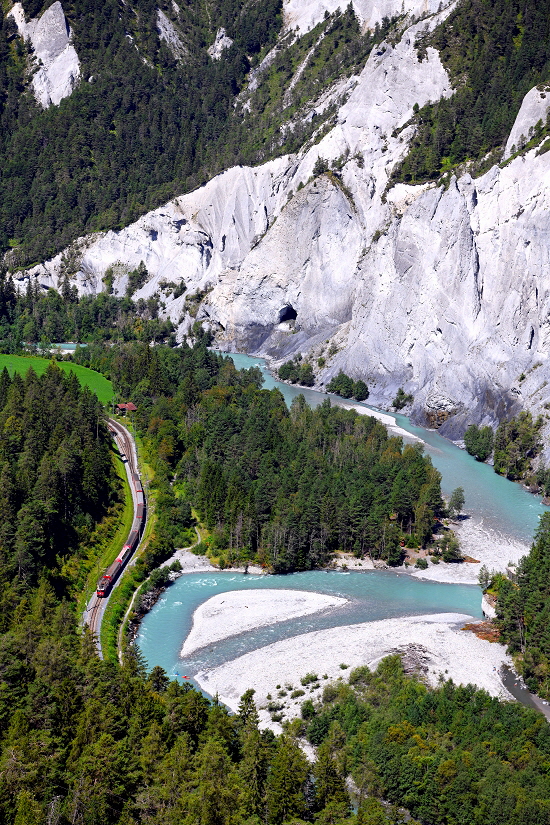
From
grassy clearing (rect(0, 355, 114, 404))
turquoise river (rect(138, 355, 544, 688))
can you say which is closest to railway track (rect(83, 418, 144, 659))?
turquoise river (rect(138, 355, 544, 688))

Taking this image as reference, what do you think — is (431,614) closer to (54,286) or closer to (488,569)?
(488,569)

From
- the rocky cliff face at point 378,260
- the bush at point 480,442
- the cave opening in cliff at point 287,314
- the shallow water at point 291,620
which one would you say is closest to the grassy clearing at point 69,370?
the rocky cliff face at point 378,260

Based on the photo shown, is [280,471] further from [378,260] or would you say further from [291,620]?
[378,260]

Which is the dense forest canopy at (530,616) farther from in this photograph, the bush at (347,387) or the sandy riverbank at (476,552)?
the bush at (347,387)

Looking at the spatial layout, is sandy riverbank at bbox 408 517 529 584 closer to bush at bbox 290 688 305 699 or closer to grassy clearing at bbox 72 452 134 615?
grassy clearing at bbox 72 452 134 615

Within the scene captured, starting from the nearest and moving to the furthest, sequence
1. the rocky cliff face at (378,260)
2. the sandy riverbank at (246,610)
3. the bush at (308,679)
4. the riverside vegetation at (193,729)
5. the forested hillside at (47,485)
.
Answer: the riverside vegetation at (193,729) → the bush at (308,679) → the sandy riverbank at (246,610) → the forested hillside at (47,485) → the rocky cliff face at (378,260)

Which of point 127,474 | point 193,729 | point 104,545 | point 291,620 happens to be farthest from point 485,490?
point 193,729
